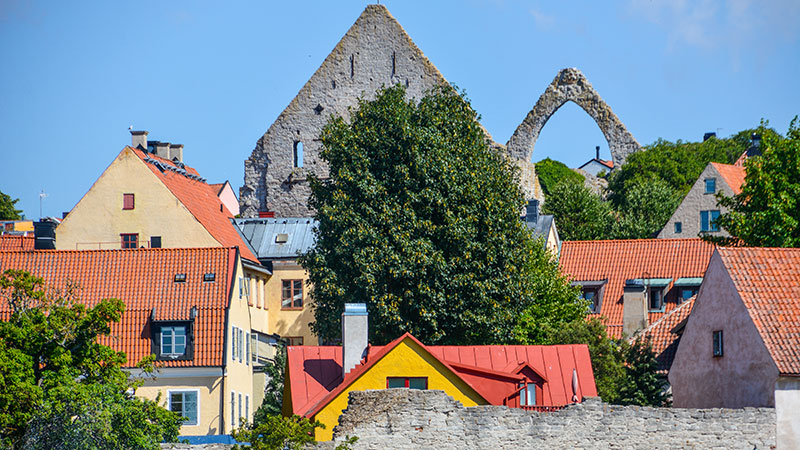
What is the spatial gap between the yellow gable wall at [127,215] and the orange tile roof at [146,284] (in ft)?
13.8

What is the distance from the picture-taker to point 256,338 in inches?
1966

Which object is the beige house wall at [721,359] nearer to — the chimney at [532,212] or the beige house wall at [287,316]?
the beige house wall at [287,316]

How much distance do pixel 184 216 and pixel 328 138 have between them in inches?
252

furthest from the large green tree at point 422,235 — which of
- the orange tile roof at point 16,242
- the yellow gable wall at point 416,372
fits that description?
the orange tile roof at point 16,242

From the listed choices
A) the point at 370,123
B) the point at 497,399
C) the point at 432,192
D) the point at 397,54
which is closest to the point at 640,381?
the point at 497,399

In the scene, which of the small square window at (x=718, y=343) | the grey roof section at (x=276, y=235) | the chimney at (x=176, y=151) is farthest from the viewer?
the chimney at (x=176, y=151)

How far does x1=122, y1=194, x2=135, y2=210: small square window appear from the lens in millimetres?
53375

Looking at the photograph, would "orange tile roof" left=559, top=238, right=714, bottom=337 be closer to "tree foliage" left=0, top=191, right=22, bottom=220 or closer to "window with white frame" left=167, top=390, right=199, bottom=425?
"window with white frame" left=167, top=390, right=199, bottom=425

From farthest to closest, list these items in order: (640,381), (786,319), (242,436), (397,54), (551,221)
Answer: (397,54), (551,221), (640,381), (786,319), (242,436)

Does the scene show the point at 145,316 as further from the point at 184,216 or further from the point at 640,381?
the point at 640,381

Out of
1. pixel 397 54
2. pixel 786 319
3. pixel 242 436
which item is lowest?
pixel 242 436

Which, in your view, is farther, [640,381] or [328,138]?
[328,138]

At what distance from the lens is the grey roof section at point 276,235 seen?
5738 cm

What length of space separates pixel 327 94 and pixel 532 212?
44.5ft
